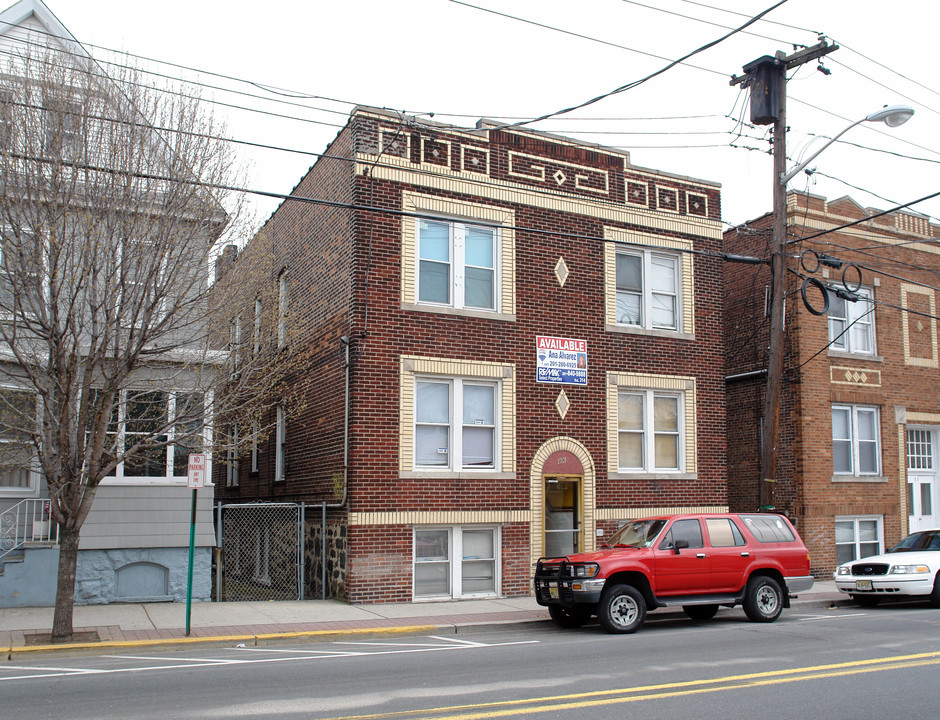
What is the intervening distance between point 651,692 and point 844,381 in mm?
15047

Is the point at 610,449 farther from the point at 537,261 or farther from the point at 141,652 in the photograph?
the point at 141,652

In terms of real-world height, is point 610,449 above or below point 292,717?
above

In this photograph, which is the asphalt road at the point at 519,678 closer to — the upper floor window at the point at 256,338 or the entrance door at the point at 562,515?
the upper floor window at the point at 256,338

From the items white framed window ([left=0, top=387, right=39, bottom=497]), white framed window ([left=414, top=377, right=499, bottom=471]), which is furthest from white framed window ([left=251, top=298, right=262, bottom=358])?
white framed window ([left=414, top=377, right=499, bottom=471])

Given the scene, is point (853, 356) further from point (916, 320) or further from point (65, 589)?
point (65, 589)

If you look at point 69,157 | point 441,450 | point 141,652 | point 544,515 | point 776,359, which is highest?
point 69,157

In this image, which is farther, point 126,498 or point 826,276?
point 826,276

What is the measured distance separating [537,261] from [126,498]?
882cm

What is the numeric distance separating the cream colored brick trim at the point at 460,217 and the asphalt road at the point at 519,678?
6.71 m

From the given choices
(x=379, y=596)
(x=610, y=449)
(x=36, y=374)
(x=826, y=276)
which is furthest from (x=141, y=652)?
(x=826, y=276)

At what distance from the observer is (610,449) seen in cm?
1828

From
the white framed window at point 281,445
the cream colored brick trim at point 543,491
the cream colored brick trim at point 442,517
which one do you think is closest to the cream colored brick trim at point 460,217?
the cream colored brick trim at point 543,491

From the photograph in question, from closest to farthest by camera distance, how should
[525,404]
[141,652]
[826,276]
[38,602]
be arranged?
[141,652]
[38,602]
[525,404]
[826,276]

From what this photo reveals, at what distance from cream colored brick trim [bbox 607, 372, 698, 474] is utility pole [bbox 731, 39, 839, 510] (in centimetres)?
266
